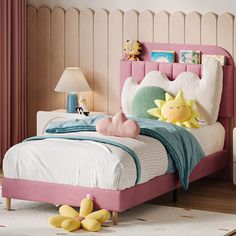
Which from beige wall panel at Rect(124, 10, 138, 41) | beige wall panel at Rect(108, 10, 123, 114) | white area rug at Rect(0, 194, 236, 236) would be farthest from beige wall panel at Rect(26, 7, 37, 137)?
white area rug at Rect(0, 194, 236, 236)

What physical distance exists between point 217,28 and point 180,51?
14.4 inches

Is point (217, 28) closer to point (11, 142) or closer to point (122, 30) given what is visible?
point (122, 30)

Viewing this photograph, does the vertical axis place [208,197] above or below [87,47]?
below

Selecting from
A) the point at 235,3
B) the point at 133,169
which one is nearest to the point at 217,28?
the point at 235,3

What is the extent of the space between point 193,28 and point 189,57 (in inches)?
9.4

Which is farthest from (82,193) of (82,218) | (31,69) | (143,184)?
(31,69)

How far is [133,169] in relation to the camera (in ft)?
16.3

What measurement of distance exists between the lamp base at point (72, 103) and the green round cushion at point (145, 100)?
0.69 metres

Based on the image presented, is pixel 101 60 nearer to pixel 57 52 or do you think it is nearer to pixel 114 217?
pixel 57 52

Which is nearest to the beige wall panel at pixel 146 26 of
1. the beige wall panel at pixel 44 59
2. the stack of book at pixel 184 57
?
the stack of book at pixel 184 57

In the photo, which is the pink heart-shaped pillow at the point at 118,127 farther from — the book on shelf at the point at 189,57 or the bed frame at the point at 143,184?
the book on shelf at the point at 189,57

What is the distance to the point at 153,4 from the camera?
21.7ft

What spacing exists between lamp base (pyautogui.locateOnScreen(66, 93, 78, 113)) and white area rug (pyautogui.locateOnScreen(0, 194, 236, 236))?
59.6 inches

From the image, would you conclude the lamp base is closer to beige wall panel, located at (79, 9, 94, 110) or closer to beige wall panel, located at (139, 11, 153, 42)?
beige wall panel, located at (79, 9, 94, 110)
